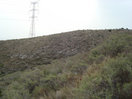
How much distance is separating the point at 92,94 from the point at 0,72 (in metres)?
10.7

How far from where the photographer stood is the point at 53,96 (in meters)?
4.66

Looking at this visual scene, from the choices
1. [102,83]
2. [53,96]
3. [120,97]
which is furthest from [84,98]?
[53,96]

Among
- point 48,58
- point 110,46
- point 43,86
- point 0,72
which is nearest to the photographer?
point 43,86

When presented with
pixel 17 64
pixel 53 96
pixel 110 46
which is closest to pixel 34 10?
pixel 17 64

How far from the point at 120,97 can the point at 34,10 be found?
3431 centimetres

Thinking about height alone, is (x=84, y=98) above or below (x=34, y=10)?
below

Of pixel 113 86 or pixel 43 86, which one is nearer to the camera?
pixel 113 86

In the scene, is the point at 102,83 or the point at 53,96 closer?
the point at 102,83

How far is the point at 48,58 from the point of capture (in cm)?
1315

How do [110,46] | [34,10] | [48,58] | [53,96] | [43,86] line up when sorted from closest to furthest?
[53,96] → [43,86] → [110,46] → [48,58] → [34,10]

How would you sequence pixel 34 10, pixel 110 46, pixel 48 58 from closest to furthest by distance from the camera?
pixel 110 46 < pixel 48 58 < pixel 34 10

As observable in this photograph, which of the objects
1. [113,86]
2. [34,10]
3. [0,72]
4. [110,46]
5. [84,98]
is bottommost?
[0,72]

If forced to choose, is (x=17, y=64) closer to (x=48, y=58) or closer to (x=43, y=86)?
(x=48, y=58)

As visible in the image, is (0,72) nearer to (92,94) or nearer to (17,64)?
(17,64)
